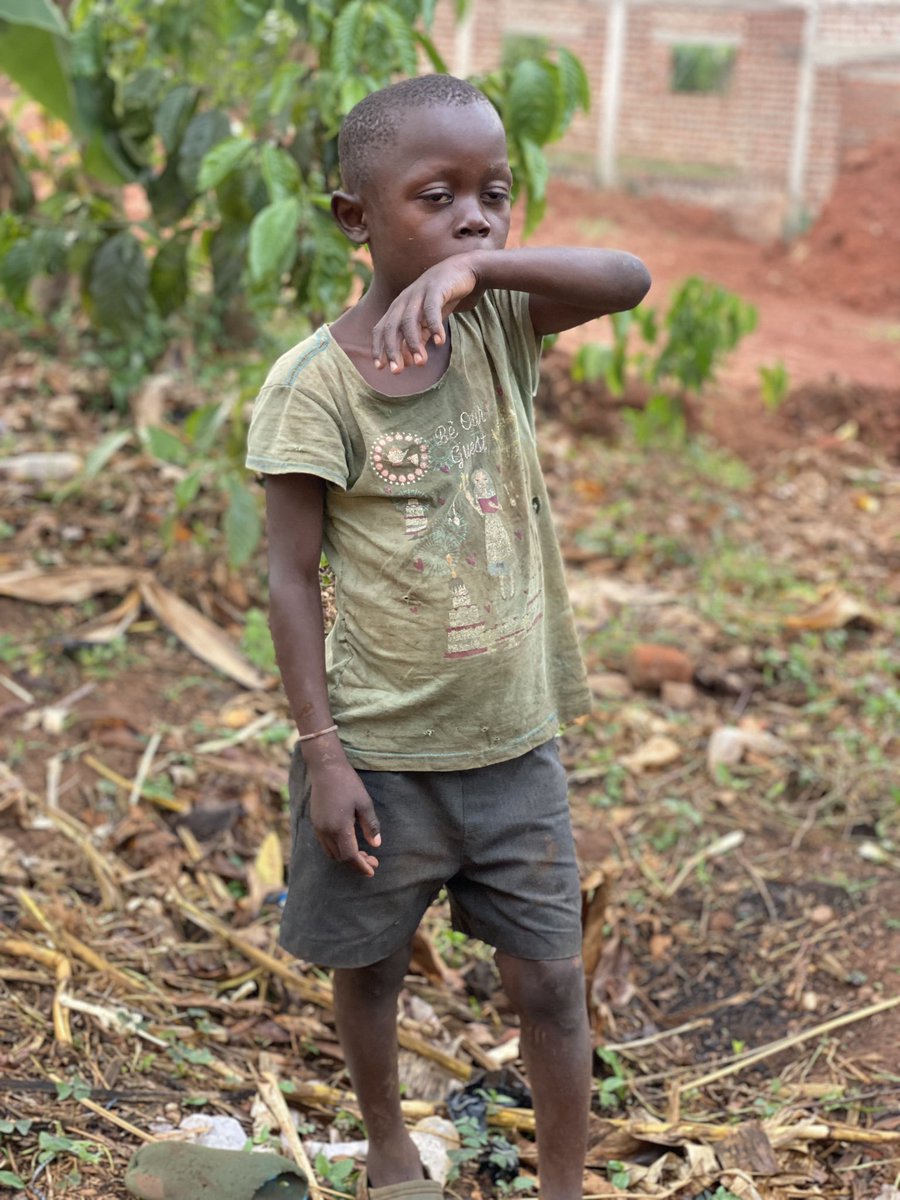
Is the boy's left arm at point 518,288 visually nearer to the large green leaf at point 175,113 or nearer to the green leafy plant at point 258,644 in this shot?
the large green leaf at point 175,113

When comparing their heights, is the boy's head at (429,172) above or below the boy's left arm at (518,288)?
above

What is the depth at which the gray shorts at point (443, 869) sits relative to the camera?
187 cm

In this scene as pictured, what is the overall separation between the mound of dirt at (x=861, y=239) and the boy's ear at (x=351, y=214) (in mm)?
10291

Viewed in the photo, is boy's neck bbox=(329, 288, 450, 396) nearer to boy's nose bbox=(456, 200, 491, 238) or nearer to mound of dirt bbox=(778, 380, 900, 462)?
boy's nose bbox=(456, 200, 491, 238)

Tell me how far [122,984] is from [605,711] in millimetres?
1811

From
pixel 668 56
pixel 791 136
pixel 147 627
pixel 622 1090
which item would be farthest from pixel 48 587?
pixel 668 56

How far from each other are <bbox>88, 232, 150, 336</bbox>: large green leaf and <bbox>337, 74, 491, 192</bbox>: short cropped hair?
87.0 inches

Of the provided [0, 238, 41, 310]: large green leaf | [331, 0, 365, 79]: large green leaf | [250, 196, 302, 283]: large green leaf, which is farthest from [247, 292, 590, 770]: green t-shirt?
[0, 238, 41, 310]: large green leaf

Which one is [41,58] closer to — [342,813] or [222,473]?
[222,473]

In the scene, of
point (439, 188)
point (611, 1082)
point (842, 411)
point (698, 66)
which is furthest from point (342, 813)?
point (698, 66)

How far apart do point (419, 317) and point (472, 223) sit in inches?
8.6

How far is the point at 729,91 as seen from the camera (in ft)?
45.6

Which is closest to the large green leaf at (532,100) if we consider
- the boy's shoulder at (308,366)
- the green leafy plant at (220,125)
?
the green leafy plant at (220,125)

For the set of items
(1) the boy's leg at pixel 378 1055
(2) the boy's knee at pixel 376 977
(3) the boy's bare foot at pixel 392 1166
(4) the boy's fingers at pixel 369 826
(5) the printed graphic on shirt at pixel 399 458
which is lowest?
(3) the boy's bare foot at pixel 392 1166
